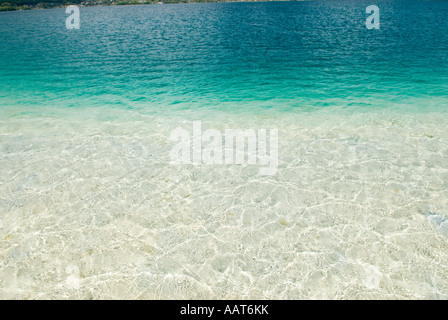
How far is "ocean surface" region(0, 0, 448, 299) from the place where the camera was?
9.01 metres

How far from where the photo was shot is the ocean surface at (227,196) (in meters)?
9.01

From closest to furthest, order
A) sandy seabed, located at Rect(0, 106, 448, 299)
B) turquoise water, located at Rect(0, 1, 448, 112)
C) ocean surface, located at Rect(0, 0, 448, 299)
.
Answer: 1. sandy seabed, located at Rect(0, 106, 448, 299)
2. ocean surface, located at Rect(0, 0, 448, 299)
3. turquoise water, located at Rect(0, 1, 448, 112)

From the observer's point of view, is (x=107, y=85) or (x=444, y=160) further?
(x=107, y=85)

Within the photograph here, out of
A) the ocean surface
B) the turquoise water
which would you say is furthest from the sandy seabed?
the turquoise water

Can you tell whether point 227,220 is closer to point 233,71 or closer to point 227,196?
point 227,196

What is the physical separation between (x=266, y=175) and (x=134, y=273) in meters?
7.87

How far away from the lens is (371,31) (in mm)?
59312

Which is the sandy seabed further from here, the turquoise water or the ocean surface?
the turquoise water

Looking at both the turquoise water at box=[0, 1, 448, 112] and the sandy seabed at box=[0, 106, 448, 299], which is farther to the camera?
the turquoise water at box=[0, 1, 448, 112]

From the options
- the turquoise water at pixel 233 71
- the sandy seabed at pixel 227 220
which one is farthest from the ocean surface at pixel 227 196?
the turquoise water at pixel 233 71

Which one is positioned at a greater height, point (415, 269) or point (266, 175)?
point (266, 175)
